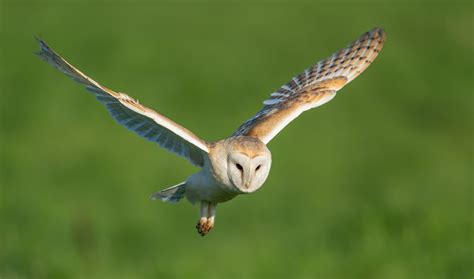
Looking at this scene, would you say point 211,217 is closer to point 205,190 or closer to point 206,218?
point 206,218

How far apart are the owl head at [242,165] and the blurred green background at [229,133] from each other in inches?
215

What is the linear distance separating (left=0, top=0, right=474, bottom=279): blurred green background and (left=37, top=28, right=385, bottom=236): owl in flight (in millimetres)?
4562

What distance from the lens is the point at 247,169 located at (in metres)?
7.37

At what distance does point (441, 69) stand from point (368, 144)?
3744mm

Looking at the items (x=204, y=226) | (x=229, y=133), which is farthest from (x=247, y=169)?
(x=229, y=133)

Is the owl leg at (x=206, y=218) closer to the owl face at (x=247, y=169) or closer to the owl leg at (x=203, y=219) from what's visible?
the owl leg at (x=203, y=219)

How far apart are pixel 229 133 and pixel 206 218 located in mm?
11969

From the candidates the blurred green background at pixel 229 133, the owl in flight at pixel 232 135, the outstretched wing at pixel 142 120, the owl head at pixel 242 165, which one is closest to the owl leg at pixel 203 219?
the owl in flight at pixel 232 135

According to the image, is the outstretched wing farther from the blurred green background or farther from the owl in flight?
the blurred green background

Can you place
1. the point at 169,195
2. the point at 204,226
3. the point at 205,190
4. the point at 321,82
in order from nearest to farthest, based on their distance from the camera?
the point at 205,190 → the point at 204,226 → the point at 169,195 → the point at 321,82

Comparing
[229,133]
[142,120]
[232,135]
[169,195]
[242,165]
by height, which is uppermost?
[229,133]

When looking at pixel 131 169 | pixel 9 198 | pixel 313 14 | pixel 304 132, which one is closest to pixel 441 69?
pixel 313 14

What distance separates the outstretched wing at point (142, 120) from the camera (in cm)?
748

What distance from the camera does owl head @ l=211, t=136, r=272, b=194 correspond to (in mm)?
7395
